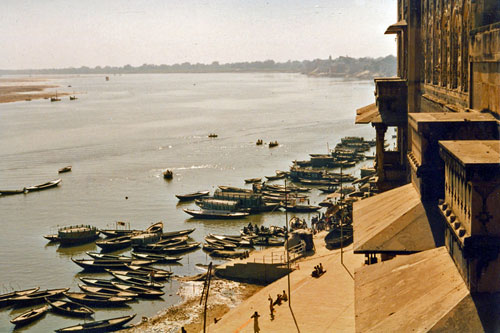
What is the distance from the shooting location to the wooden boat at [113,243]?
165ft

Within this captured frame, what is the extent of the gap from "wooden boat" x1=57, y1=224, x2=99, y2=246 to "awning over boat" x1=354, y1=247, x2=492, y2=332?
40.9 meters

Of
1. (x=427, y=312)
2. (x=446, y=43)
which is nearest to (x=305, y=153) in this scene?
(x=446, y=43)

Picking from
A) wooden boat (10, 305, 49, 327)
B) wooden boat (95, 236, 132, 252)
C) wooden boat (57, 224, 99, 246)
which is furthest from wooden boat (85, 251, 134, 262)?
wooden boat (10, 305, 49, 327)

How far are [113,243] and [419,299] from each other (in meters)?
41.2

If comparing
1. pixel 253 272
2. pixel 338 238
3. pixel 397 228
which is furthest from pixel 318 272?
pixel 397 228

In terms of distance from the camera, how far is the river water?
4706 cm

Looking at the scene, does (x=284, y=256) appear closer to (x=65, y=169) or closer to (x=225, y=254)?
(x=225, y=254)

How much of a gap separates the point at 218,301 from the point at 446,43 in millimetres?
20738

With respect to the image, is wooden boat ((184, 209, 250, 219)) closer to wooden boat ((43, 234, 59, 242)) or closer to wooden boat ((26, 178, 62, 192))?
wooden boat ((43, 234, 59, 242))

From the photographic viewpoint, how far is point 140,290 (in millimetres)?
39969

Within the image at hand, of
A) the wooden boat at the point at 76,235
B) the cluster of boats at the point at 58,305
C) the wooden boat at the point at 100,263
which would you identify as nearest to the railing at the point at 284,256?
the cluster of boats at the point at 58,305

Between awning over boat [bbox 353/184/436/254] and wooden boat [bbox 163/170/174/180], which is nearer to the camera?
awning over boat [bbox 353/184/436/254]

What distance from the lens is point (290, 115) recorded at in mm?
164000

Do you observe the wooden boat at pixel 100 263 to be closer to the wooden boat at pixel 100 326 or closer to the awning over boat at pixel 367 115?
the wooden boat at pixel 100 326
